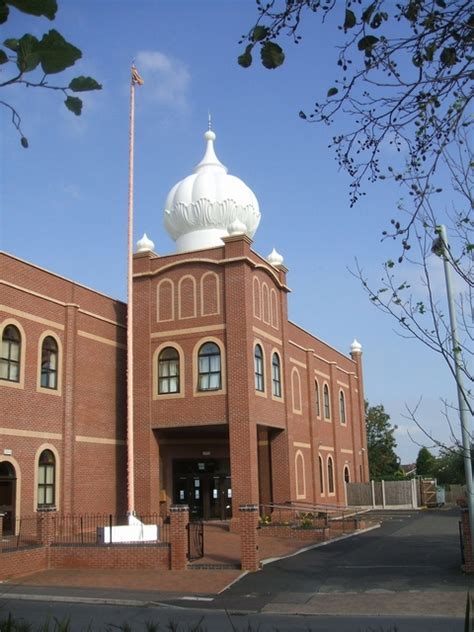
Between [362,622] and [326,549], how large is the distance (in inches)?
414

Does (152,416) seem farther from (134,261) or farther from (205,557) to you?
(205,557)

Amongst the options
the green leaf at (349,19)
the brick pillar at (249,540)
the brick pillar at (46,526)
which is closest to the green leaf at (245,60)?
the green leaf at (349,19)

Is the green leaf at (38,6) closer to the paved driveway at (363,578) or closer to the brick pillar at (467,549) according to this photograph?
the paved driveway at (363,578)

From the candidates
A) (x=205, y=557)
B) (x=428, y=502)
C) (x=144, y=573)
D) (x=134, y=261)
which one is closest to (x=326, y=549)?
(x=205, y=557)

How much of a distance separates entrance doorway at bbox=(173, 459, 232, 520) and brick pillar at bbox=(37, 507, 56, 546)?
11.1 m

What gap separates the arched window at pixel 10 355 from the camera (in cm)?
2280

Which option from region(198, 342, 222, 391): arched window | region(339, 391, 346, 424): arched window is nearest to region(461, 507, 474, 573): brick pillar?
region(198, 342, 222, 391): arched window

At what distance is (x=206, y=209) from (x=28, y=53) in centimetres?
2945

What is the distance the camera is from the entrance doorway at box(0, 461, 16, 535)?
72.9 ft

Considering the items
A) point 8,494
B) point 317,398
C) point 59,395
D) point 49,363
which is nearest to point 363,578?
point 8,494

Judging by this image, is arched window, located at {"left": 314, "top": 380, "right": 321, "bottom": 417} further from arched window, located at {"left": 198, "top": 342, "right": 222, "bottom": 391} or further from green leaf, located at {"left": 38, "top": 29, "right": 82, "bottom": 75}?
green leaf, located at {"left": 38, "top": 29, "right": 82, "bottom": 75}

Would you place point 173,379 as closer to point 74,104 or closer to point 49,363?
point 49,363

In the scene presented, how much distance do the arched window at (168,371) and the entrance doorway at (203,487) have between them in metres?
3.94

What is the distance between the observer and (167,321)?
29.4 m
